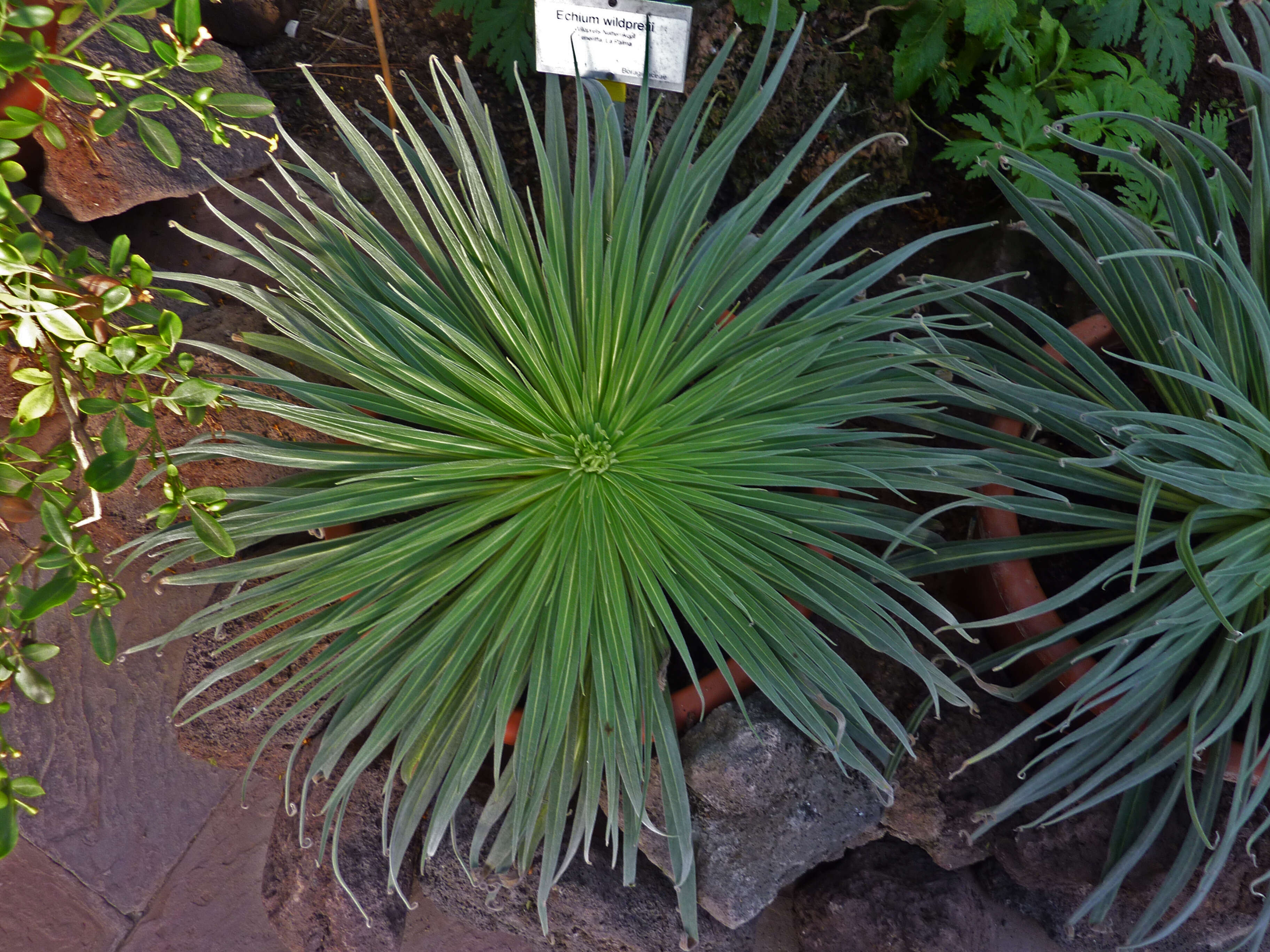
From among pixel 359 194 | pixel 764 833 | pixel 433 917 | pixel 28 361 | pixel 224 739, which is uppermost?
pixel 359 194

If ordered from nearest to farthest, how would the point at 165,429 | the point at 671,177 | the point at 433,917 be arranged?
the point at 671,177, the point at 165,429, the point at 433,917

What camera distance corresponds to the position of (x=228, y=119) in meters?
1.51

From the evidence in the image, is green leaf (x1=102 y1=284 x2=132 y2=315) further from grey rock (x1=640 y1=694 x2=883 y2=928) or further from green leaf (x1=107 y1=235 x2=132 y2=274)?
grey rock (x1=640 y1=694 x2=883 y2=928)

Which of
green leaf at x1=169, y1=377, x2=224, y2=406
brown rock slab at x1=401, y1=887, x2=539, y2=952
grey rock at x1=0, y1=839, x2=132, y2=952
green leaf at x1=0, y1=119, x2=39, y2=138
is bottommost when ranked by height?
grey rock at x1=0, y1=839, x2=132, y2=952

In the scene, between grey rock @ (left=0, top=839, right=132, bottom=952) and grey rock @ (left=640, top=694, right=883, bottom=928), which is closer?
grey rock @ (left=640, top=694, right=883, bottom=928)

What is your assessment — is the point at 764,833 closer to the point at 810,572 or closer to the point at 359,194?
the point at 810,572

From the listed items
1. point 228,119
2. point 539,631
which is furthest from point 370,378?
point 228,119

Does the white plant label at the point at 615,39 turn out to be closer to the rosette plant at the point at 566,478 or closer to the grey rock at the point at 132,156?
the rosette plant at the point at 566,478

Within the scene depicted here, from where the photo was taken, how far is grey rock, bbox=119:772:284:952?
1.57 metres

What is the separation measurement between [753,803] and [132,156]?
1.48 m

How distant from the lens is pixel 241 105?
2.97ft

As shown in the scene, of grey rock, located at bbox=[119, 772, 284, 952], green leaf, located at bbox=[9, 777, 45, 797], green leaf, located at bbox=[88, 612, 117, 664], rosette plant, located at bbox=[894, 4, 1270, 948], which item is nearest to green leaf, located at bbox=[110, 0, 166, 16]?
green leaf, located at bbox=[88, 612, 117, 664]

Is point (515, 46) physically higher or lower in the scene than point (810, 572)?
higher

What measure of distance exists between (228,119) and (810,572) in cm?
136
